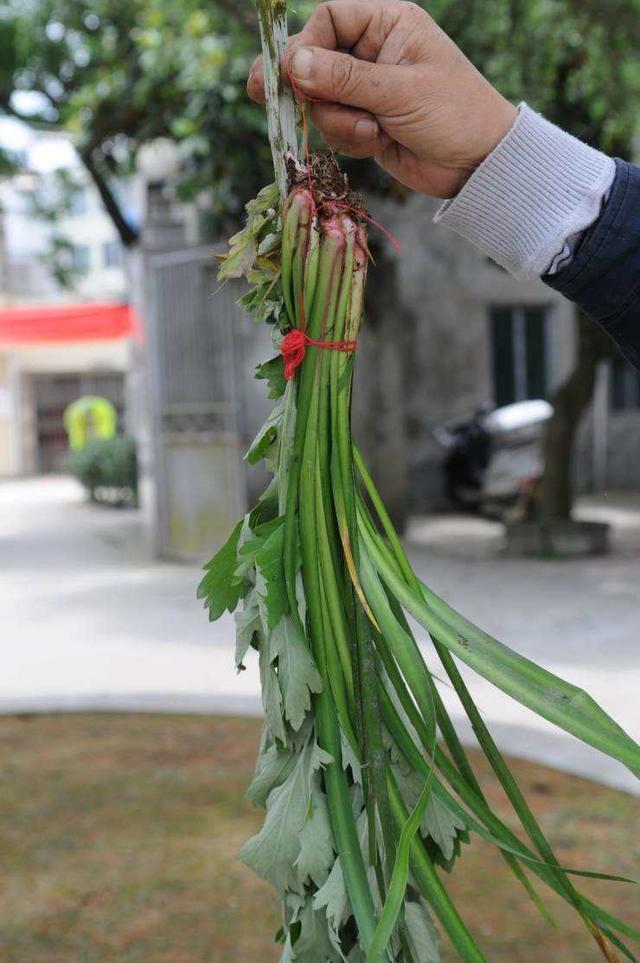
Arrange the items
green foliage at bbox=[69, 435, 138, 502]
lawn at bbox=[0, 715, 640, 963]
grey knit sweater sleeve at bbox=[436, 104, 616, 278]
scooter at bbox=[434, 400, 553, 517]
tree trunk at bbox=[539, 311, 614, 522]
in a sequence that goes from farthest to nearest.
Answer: green foliage at bbox=[69, 435, 138, 502] → scooter at bbox=[434, 400, 553, 517] → tree trunk at bbox=[539, 311, 614, 522] → lawn at bbox=[0, 715, 640, 963] → grey knit sweater sleeve at bbox=[436, 104, 616, 278]

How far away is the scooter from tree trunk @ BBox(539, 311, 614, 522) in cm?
232

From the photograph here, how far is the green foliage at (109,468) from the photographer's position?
14656mm

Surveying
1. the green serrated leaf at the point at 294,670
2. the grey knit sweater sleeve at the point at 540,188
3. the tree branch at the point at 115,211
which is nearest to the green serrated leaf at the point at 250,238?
the grey knit sweater sleeve at the point at 540,188

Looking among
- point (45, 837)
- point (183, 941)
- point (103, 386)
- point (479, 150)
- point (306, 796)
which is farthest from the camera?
point (103, 386)

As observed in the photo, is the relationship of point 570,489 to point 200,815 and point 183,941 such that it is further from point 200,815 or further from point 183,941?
point 183,941

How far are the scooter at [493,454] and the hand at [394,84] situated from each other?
403 inches

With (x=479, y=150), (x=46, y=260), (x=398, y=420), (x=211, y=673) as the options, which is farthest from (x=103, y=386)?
(x=479, y=150)

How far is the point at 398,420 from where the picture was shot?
1031 cm

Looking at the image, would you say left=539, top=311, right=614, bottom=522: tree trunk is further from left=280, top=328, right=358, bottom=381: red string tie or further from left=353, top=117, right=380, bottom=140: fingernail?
left=280, top=328, right=358, bottom=381: red string tie

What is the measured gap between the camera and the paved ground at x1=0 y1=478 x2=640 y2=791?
450cm

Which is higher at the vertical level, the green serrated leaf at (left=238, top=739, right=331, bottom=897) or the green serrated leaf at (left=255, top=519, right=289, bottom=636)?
the green serrated leaf at (left=255, top=519, right=289, bottom=636)

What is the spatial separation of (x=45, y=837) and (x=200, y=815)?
456 millimetres

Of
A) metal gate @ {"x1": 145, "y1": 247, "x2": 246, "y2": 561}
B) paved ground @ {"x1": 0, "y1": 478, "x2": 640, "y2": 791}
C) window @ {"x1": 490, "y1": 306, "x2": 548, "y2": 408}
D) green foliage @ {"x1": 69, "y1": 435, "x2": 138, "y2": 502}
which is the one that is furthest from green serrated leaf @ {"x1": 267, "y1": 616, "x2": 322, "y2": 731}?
green foliage @ {"x1": 69, "y1": 435, "x2": 138, "y2": 502}

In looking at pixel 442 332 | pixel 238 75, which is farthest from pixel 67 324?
pixel 238 75
